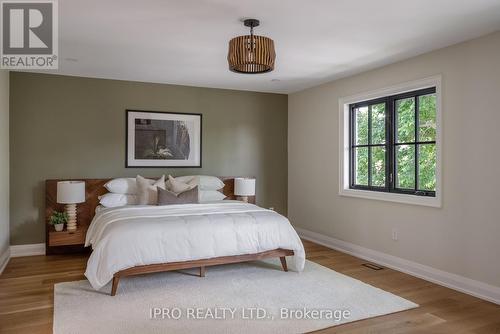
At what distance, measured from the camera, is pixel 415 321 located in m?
2.82

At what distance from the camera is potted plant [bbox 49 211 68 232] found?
15.1 feet

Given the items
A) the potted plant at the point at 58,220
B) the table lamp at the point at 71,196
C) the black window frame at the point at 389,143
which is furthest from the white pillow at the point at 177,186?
the black window frame at the point at 389,143

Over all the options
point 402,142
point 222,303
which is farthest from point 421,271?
point 222,303

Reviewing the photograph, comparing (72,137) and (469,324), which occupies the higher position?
(72,137)

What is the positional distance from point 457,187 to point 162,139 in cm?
382

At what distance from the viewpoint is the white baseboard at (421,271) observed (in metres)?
3.30

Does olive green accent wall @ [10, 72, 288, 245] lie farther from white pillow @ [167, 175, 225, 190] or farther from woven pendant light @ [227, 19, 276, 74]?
woven pendant light @ [227, 19, 276, 74]

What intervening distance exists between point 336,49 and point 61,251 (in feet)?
13.6

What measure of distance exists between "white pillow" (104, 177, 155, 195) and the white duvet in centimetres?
59

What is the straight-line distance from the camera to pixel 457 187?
3.57 meters

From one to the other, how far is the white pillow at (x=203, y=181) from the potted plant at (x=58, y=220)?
149 centimetres

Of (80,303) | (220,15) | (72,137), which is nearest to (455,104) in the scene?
(220,15)

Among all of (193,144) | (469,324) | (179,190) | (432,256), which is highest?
(193,144)

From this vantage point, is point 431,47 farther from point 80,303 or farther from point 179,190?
point 80,303
